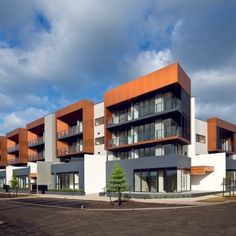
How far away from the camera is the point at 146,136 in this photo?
141 feet

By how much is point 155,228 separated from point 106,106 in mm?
32702

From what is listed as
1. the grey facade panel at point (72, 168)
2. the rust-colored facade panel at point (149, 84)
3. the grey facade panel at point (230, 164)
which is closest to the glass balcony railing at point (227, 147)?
the grey facade panel at point (230, 164)

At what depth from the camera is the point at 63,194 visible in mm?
46281

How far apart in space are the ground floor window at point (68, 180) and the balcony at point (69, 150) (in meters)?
4.30

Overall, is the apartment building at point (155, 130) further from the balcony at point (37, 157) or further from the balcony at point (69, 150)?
the balcony at point (37, 157)

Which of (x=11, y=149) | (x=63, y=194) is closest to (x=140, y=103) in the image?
(x=63, y=194)

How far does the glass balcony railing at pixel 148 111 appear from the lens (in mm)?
39938

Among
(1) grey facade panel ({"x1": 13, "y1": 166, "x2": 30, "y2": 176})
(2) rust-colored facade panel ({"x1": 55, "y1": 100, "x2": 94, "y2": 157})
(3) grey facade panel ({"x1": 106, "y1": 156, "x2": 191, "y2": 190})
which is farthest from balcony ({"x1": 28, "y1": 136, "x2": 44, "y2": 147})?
(3) grey facade panel ({"x1": 106, "y1": 156, "x2": 191, "y2": 190})

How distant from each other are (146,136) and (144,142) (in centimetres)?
88

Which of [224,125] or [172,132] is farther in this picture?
[224,125]

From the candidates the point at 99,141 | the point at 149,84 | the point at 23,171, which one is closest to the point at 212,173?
the point at 149,84

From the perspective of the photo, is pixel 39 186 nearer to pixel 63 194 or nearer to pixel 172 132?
pixel 63 194

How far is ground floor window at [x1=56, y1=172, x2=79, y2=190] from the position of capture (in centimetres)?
4766

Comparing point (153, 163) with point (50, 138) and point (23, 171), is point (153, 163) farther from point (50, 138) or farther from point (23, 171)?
point (23, 171)
